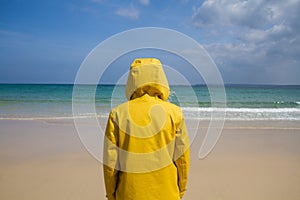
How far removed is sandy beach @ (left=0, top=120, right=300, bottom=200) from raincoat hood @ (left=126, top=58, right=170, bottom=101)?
8.20 ft

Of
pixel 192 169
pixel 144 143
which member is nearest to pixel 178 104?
pixel 192 169

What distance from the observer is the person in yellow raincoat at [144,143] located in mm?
1874

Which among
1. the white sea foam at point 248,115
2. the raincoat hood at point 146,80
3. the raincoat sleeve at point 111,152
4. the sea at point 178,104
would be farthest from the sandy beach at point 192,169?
the white sea foam at point 248,115

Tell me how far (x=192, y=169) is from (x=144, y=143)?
11.5 feet

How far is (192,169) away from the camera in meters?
5.12

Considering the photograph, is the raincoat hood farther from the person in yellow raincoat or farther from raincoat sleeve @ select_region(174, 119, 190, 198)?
raincoat sleeve @ select_region(174, 119, 190, 198)

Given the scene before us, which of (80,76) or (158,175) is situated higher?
(80,76)

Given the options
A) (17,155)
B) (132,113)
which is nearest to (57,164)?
(17,155)

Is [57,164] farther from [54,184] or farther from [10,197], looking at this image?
[10,197]

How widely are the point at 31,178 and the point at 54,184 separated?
523mm

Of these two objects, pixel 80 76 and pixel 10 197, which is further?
pixel 10 197

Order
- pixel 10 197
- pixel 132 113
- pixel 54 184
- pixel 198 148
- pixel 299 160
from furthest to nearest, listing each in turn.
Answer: pixel 198 148, pixel 299 160, pixel 54 184, pixel 10 197, pixel 132 113

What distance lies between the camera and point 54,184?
4.33 m

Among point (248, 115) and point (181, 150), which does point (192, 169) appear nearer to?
point (181, 150)
